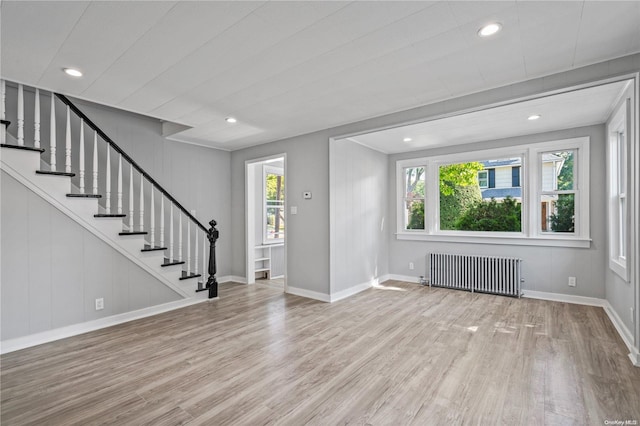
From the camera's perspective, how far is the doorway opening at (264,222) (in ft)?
19.1

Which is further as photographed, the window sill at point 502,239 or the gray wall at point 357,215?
the gray wall at point 357,215

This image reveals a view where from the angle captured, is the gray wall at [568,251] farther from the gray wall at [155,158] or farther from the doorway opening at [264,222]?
the gray wall at [155,158]

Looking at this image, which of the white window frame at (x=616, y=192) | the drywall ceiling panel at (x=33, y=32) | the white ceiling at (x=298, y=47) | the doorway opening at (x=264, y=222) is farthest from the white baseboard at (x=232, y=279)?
the white window frame at (x=616, y=192)

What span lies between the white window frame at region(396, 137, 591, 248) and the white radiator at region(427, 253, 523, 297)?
33 centimetres

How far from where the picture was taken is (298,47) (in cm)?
234

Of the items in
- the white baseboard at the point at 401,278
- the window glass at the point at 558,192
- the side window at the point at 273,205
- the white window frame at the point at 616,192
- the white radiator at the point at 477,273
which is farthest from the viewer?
the side window at the point at 273,205

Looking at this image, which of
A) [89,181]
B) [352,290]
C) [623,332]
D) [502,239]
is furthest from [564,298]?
[89,181]

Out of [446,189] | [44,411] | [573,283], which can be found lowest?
[44,411]

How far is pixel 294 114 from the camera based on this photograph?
12.9 ft

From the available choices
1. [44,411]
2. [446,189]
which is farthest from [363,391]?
[446,189]

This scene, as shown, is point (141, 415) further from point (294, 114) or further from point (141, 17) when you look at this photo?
point (294, 114)

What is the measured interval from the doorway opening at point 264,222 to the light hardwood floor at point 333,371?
2014 mm

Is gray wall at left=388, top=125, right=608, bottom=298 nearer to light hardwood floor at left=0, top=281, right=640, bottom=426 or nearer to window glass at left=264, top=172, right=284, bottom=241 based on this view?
light hardwood floor at left=0, top=281, right=640, bottom=426

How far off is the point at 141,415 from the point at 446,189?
535 centimetres
